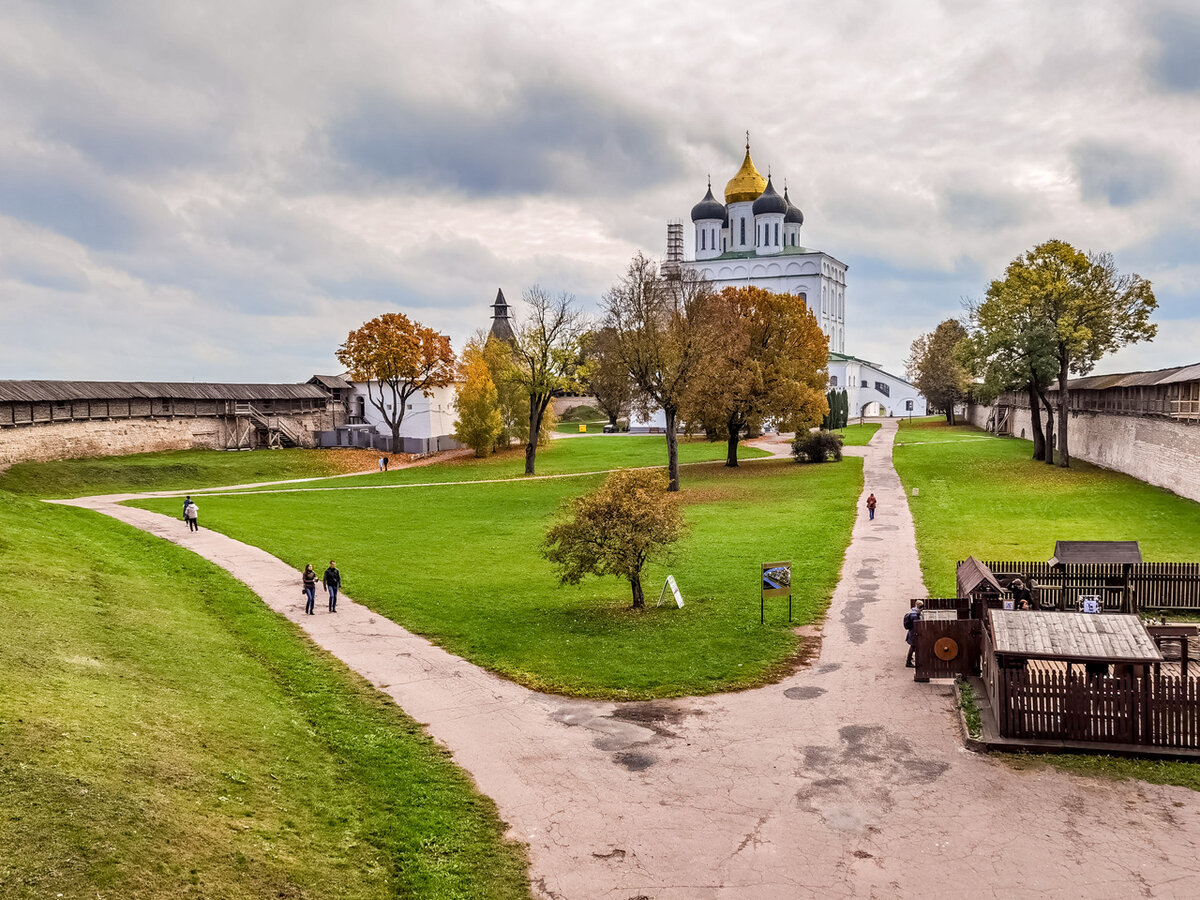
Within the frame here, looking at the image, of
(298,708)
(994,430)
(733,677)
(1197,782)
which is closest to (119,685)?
(298,708)

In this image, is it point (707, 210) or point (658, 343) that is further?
point (707, 210)

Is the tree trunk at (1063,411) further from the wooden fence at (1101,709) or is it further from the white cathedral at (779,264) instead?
the white cathedral at (779,264)

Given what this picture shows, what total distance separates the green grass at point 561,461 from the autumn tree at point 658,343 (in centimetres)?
1105

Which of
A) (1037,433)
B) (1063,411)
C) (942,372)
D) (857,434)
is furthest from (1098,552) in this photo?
(942,372)

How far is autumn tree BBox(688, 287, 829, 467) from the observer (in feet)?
173

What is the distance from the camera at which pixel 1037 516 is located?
3672cm

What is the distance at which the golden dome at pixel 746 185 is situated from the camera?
115688 millimetres

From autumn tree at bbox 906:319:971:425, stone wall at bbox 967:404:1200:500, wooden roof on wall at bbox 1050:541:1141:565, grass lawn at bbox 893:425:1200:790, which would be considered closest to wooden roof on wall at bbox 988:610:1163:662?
grass lawn at bbox 893:425:1200:790

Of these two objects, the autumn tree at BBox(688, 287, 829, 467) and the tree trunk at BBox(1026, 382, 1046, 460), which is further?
the tree trunk at BBox(1026, 382, 1046, 460)

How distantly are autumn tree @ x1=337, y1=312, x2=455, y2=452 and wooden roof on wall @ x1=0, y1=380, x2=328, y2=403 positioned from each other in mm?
5934

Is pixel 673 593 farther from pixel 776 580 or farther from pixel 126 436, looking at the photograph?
pixel 126 436

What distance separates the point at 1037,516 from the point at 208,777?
3404 centimetres

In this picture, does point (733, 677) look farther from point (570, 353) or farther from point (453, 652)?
point (570, 353)

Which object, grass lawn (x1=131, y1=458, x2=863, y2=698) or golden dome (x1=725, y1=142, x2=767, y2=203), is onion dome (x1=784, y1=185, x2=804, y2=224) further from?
grass lawn (x1=131, y1=458, x2=863, y2=698)
